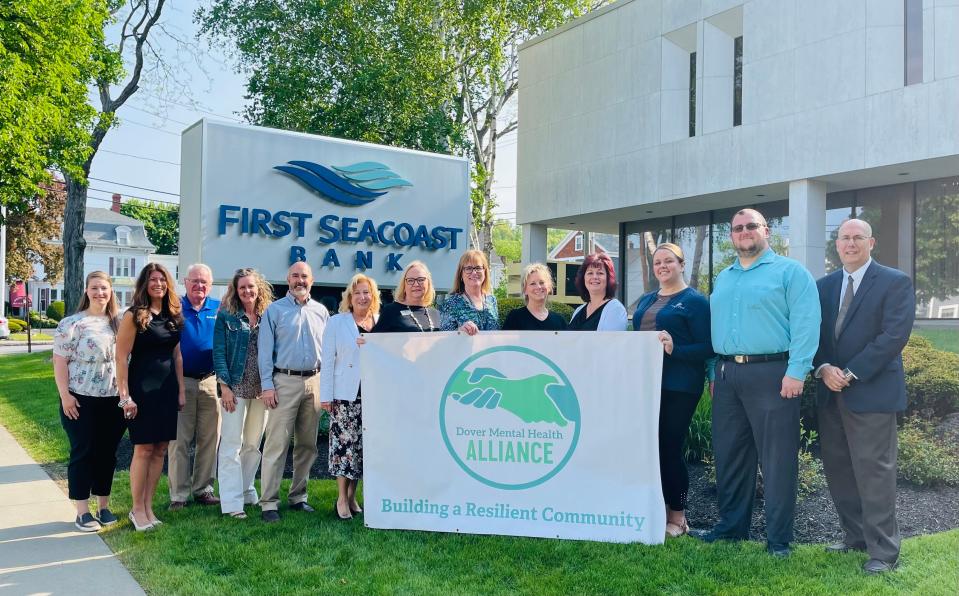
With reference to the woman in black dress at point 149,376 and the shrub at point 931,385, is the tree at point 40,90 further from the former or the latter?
the shrub at point 931,385

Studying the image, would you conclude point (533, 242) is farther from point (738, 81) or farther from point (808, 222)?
point (808, 222)

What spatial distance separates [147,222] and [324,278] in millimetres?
79143

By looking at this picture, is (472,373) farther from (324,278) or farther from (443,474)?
(324,278)

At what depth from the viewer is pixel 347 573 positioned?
432 centimetres

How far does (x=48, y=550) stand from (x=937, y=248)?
15.1 metres

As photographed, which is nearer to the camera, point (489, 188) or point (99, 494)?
point (99, 494)

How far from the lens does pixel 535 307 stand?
5.30 m

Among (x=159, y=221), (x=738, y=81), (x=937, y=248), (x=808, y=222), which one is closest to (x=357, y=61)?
(x=738, y=81)

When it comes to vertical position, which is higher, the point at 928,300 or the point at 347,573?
the point at 928,300

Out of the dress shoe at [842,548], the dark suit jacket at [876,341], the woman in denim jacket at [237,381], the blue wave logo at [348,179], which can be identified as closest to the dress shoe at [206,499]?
the woman in denim jacket at [237,381]

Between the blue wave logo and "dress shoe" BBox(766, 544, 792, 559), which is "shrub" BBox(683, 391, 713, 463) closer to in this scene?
"dress shoe" BBox(766, 544, 792, 559)

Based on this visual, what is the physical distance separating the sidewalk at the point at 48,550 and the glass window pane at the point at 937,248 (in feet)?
48.0

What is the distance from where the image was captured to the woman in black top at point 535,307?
524 cm

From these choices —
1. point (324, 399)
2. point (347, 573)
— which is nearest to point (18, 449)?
point (324, 399)
